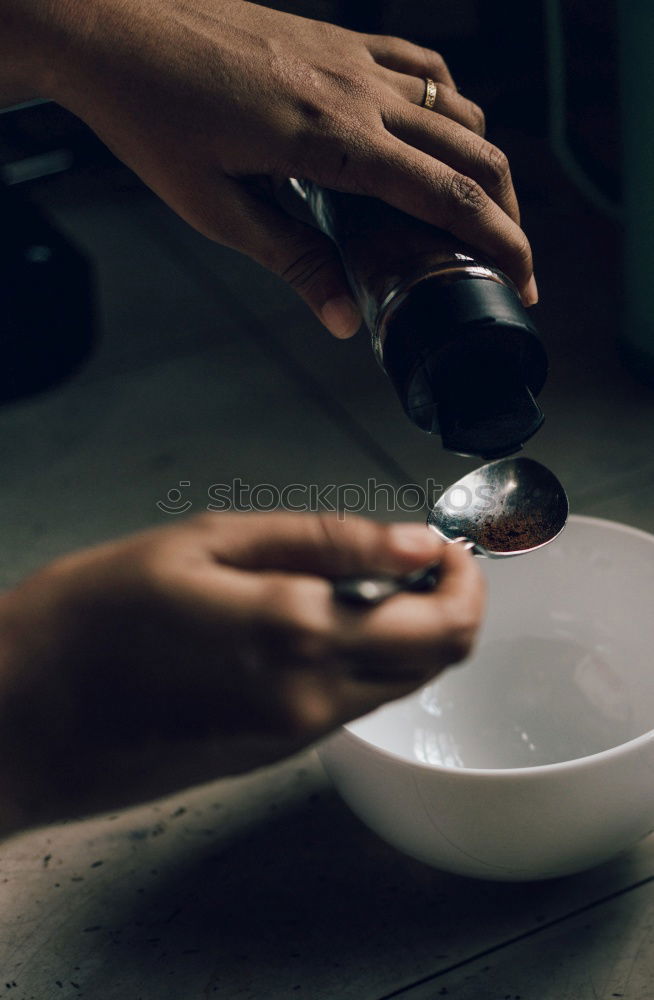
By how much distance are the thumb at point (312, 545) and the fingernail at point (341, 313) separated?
0.98 feet

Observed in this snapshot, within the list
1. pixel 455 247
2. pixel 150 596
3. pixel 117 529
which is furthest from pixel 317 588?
pixel 117 529

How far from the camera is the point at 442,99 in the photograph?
626mm

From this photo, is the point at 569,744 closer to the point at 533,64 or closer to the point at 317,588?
the point at 317,588

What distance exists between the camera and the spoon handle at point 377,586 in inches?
11.4

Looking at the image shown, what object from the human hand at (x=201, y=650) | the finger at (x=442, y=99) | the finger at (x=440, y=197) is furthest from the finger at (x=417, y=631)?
the finger at (x=442, y=99)

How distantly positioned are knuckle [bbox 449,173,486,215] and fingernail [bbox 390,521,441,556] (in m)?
0.25

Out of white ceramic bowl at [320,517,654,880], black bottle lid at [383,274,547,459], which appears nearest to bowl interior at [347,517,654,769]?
white ceramic bowl at [320,517,654,880]

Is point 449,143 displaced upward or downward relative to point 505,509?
upward

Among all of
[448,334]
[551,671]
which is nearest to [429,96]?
[448,334]

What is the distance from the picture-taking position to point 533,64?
117 centimetres

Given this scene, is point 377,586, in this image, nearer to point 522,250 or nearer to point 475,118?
point 522,250

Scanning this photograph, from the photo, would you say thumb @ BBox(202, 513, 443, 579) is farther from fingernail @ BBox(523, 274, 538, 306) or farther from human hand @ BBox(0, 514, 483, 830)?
fingernail @ BBox(523, 274, 538, 306)

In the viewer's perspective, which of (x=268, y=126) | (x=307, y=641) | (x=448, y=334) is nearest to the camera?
(x=307, y=641)

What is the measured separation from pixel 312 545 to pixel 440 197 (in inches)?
10.9
